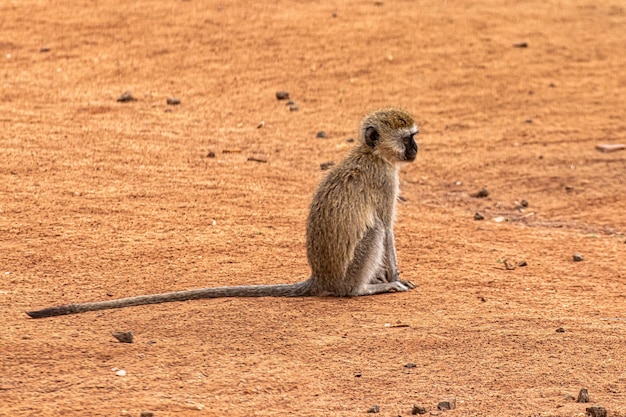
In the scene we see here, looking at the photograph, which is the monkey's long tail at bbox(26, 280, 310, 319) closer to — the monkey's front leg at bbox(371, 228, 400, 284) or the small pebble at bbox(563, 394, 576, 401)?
the monkey's front leg at bbox(371, 228, 400, 284)

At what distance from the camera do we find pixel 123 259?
27.9 feet

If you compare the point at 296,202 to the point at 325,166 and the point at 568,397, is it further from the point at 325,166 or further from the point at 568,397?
the point at 568,397

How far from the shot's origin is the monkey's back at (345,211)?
25.5ft

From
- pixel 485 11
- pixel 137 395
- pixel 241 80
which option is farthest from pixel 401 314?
pixel 485 11

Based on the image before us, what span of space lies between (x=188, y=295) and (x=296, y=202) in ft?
11.0

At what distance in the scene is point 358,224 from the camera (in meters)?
7.89

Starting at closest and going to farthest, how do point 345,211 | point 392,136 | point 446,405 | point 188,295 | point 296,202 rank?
Answer: 1. point 446,405
2. point 188,295
3. point 345,211
4. point 392,136
5. point 296,202

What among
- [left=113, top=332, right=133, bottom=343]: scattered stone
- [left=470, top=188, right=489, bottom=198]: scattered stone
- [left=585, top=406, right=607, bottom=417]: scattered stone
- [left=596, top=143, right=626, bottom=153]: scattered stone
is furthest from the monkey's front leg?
[left=596, top=143, right=626, bottom=153]: scattered stone

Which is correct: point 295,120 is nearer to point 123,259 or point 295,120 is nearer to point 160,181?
point 160,181

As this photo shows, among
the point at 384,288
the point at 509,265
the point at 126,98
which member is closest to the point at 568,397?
the point at 384,288

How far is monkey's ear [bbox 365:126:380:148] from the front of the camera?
8227 mm

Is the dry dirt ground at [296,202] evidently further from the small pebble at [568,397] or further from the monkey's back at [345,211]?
the monkey's back at [345,211]

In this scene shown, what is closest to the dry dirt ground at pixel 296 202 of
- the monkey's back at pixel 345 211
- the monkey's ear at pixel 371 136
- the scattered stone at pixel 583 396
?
the scattered stone at pixel 583 396

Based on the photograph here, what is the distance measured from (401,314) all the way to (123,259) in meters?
2.51
